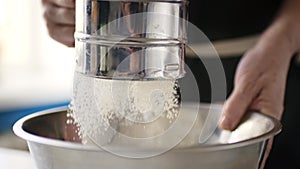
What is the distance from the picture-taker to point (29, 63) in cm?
206

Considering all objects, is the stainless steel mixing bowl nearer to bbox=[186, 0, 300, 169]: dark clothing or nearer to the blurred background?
bbox=[186, 0, 300, 169]: dark clothing

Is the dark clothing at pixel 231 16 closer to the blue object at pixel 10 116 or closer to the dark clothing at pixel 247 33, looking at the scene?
the dark clothing at pixel 247 33

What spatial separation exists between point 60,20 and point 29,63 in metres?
1.41

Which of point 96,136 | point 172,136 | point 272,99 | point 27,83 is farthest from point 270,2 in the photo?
point 27,83

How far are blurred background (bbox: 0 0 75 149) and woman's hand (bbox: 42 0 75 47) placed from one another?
3.57 ft

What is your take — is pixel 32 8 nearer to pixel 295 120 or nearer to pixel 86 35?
pixel 295 120

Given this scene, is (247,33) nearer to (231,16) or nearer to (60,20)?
(231,16)

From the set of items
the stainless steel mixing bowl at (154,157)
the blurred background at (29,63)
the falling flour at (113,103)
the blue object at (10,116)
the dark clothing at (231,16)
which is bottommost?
the blue object at (10,116)

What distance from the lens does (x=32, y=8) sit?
2.01 meters

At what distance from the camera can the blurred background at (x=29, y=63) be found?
73.5 inches

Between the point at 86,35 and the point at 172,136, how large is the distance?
23cm

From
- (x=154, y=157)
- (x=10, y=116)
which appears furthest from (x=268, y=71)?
(x=10, y=116)

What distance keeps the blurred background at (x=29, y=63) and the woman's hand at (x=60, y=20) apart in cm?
109

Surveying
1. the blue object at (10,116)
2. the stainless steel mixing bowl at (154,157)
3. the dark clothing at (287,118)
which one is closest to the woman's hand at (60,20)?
the stainless steel mixing bowl at (154,157)
